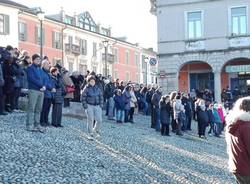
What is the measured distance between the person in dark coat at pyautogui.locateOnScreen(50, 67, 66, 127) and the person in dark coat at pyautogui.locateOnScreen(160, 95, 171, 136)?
5.41m

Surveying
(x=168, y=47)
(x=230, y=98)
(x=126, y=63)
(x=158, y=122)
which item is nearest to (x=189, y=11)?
(x=168, y=47)

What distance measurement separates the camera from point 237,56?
3494cm

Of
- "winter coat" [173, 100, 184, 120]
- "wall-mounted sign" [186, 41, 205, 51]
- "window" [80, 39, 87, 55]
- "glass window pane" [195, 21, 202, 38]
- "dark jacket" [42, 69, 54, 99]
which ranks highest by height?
"window" [80, 39, 87, 55]

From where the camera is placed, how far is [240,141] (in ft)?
21.9

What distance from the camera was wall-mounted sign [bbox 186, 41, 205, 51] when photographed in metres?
35.8

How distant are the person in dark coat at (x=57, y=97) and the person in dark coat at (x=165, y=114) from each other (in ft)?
17.8

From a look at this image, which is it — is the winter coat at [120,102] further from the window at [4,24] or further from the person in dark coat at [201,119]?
the window at [4,24]

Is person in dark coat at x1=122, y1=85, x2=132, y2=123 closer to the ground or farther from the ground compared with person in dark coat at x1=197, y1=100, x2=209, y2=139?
farther from the ground

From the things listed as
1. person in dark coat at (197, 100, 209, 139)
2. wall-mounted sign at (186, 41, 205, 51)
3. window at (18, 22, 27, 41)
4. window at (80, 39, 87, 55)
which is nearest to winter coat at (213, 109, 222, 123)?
person in dark coat at (197, 100, 209, 139)

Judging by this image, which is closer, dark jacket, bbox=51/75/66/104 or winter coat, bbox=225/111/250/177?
winter coat, bbox=225/111/250/177

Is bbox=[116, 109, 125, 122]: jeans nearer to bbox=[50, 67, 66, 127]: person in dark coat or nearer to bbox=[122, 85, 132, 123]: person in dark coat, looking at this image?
bbox=[122, 85, 132, 123]: person in dark coat

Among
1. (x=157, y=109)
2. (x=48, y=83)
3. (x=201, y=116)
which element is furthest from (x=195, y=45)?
(x=48, y=83)

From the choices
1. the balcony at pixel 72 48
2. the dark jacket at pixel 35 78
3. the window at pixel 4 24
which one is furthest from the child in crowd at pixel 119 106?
the balcony at pixel 72 48

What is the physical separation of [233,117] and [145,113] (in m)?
20.9
